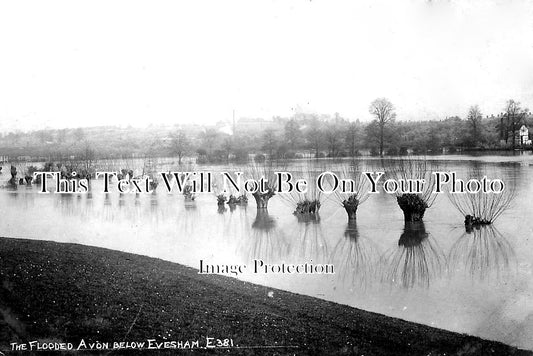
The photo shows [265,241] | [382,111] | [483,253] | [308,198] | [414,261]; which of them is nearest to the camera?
[414,261]

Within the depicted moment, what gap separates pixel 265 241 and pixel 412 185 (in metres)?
3.17

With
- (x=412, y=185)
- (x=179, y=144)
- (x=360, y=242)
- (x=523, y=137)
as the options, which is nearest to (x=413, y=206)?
(x=412, y=185)

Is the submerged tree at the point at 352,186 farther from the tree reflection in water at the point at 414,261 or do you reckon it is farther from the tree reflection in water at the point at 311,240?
the tree reflection in water at the point at 414,261

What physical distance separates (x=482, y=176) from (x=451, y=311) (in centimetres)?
346

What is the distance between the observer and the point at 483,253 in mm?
7660

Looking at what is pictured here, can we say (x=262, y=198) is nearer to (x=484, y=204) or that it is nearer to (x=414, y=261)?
(x=414, y=261)

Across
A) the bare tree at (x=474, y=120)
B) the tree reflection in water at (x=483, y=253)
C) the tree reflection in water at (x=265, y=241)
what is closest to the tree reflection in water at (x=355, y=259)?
the tree reflection in water at (x=265, y=241)

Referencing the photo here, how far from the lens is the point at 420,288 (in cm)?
661

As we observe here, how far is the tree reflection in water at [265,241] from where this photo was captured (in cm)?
748

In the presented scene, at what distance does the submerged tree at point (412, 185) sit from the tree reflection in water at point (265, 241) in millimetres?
2512

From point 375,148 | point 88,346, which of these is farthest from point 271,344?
point 375,148

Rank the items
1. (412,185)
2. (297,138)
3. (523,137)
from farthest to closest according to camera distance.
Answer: (523,137) < (412,185) < (297,138)

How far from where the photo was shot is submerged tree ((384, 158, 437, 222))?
9023 mm

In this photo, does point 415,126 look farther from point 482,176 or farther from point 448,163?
point 482,176
